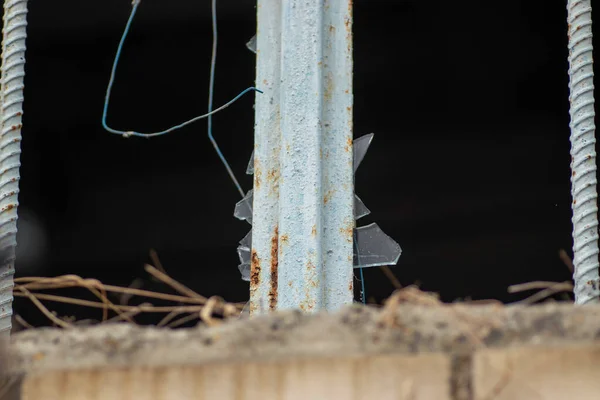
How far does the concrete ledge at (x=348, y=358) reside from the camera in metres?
1.16

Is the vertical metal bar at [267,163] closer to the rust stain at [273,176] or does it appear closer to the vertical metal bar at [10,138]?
the rust stain at [273,176]

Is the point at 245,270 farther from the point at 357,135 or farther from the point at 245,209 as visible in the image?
the point at 357,135

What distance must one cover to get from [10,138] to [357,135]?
3.43 m

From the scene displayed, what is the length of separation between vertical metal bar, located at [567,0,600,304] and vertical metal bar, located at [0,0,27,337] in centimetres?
105

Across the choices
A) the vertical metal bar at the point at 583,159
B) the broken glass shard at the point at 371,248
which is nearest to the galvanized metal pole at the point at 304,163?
the broken glass shard at the point at 371,248

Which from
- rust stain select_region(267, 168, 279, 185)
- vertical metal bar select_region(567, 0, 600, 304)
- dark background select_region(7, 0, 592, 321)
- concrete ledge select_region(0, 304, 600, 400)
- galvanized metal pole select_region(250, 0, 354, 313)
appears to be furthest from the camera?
dark background select_region(7, 0, 592, 321)

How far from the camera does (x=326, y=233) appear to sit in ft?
7.51

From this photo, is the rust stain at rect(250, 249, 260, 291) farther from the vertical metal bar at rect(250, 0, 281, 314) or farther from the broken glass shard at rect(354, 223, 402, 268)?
the broken glass shard at rect(354, 223, 402, 268)

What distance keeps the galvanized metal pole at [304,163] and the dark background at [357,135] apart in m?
2.30

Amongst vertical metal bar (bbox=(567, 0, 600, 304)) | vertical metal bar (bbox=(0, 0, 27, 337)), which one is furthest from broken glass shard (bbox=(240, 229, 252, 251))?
vertical metal bar (bbox=(567, 0, 600, 304))

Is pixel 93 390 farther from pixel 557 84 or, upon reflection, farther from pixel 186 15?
pixel 557 84

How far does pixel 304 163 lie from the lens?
2287 mm

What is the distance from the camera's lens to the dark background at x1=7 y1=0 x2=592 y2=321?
4.98 m

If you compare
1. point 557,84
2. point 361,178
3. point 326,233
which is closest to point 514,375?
point 326,233
